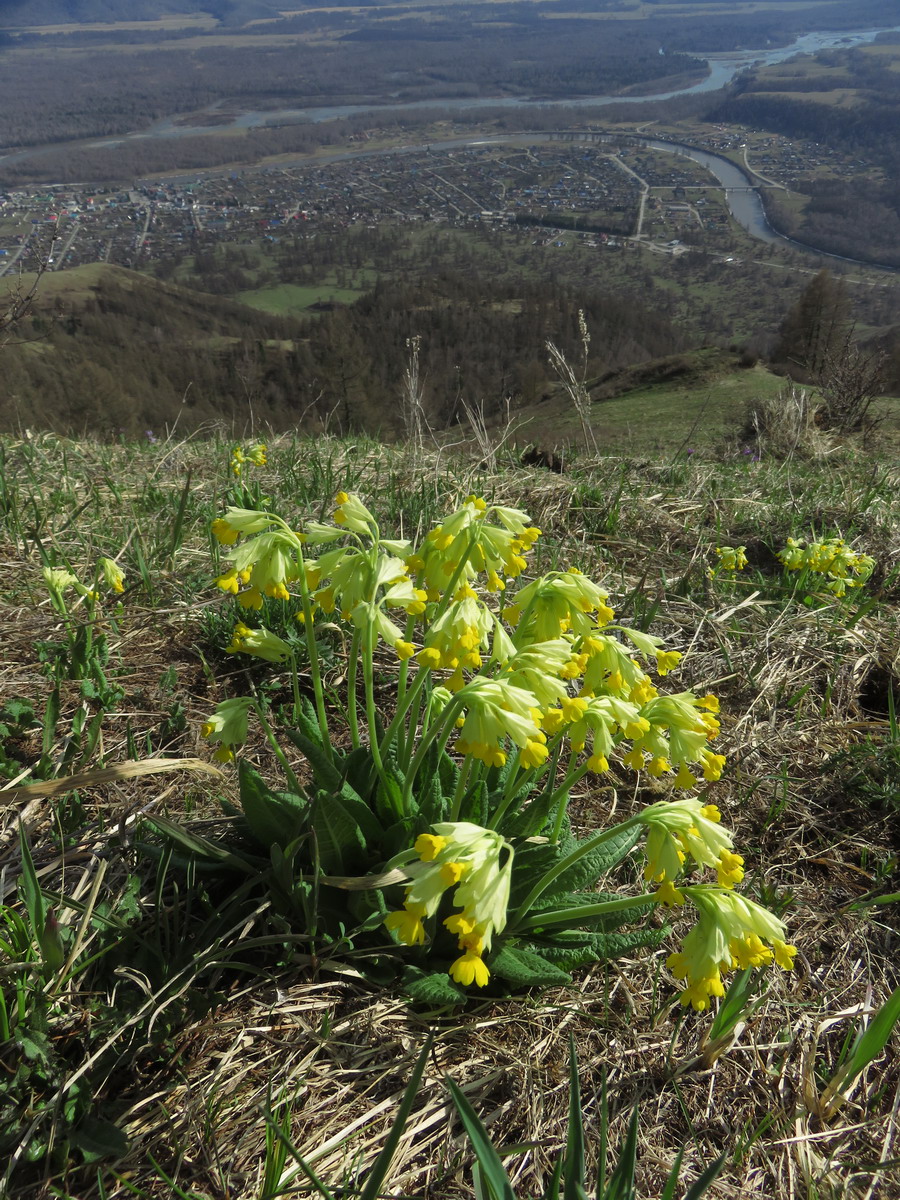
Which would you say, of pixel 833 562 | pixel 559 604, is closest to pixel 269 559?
pixel 559 604

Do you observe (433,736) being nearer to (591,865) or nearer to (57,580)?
(591,865)

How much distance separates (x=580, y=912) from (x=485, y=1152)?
1.76 ft

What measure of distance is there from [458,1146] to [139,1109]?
713 mm

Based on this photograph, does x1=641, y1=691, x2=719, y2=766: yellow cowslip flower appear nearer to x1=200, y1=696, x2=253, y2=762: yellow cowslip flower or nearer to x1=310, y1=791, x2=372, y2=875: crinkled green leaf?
x1=310, y1=791, x2=372, y2=875: crinkled green leaf

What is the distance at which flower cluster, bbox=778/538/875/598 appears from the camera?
3789 millimetres

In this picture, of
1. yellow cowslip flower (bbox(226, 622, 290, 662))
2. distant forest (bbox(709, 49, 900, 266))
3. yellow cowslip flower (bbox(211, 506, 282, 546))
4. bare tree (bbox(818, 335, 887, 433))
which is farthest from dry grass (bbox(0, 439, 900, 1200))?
distant forest (bbox(709, 49, 900, 266))

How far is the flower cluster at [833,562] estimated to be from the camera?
3789mm

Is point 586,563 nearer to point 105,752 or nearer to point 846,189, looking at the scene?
point 105,752

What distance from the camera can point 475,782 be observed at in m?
2.00

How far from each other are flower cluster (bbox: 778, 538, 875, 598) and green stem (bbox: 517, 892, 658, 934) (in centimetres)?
260

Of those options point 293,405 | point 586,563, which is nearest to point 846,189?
point 293,405

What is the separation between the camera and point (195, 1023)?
5.83 feet

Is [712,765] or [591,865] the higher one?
Result: [712,765]

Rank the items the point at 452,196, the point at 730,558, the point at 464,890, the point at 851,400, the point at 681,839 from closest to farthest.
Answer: the point at 464,890, the point at 681,839, the point at 730,558, the point at 851,400, the point at 452,196
